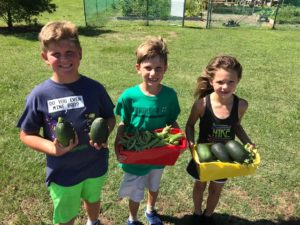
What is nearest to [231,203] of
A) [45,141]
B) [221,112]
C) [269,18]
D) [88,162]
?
[221,112]

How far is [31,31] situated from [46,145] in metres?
15.7

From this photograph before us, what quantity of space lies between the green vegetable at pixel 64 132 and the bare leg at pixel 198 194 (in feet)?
6.33

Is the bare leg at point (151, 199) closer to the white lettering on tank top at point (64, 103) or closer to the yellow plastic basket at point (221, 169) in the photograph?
the yellow plastic basket at point (221, 169)

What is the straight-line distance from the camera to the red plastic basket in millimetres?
3395

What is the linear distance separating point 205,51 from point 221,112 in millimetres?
10583

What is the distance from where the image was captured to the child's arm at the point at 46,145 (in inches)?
118

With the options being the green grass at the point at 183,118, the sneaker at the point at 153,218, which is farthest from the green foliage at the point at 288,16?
the sneaker at the point at 153,218

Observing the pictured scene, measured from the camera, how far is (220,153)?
350 cm

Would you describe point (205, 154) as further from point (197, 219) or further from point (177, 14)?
point (177, 14)

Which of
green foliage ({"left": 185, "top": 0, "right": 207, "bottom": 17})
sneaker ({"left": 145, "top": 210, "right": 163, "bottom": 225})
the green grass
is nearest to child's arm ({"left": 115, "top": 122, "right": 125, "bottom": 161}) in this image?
sneaker ({"left": 145, "top": 210, "right": 163, "bottom": 225})

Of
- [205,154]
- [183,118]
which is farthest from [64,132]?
[183,118]

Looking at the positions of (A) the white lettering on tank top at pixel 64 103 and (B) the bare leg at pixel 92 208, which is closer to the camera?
(A) the white lettering on tank top at pixel 64 103

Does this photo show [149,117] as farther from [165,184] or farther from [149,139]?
[165,184]

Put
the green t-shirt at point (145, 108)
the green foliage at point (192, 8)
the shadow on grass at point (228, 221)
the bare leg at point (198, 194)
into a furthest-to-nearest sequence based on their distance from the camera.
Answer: the green foliage at point (192, 8), the shadow on grass at point (228, 221), the bare leg at point (198, 194), the green t-shirt at point (145, 108)
